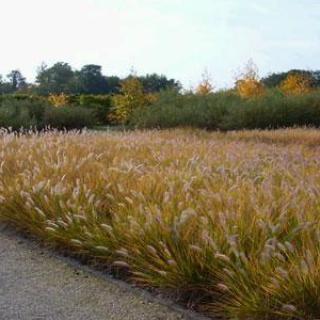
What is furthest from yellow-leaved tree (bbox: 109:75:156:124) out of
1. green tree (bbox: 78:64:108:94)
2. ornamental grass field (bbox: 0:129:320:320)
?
green tree (bbox: 78:64:108:94)

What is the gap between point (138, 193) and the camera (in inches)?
216

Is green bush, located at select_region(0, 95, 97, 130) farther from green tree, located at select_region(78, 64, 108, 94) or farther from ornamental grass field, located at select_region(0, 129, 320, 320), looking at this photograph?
green tree, located at select_region(78, 64, 108, 94)

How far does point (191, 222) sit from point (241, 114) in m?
13.2

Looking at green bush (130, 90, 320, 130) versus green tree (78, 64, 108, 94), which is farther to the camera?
green tree (78, 64, 108, 94)

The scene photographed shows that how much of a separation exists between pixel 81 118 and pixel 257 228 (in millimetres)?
18696

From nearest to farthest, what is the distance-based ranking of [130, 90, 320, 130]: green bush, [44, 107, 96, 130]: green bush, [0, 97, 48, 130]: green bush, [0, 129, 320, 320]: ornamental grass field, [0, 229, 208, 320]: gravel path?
[0, 129, 320, 320]: ornamental grass field → [0, 229, 208, 320]: gravel path → [130, 90, 320, 130]: green bush → [0, 97, 48, 130]: green bush → [44, 107, 96, 130]: green bush

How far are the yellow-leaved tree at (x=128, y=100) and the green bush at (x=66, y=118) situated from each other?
9.13ft

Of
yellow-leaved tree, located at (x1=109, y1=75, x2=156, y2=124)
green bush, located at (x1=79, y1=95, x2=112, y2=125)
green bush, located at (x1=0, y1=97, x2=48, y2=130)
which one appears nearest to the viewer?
green bush, located at (x1=0, y1=97, x2=48, y2=130)

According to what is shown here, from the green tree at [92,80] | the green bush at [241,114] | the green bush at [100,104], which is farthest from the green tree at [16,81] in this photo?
the green bush at [241,114]

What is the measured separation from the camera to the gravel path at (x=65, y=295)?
3873 mm

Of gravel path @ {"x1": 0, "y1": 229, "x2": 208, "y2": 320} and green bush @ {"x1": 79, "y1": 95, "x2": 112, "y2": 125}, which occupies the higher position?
green bush @ {"x1": 79, "y1": 95, "x2": 112, "y2": 125}

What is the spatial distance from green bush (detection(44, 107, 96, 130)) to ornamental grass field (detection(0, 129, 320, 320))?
14.0 m

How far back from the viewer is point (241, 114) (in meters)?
17.5

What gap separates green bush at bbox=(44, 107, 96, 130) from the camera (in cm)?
2180
